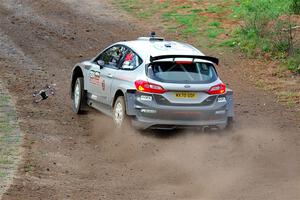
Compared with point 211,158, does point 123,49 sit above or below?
above

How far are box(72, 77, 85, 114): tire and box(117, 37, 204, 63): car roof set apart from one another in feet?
5.51

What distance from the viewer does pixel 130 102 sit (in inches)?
505

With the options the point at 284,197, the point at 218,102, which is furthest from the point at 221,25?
the point at 284,197

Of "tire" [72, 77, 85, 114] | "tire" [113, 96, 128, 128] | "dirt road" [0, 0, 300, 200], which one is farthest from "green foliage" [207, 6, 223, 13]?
"tire" [113, 96, 128, 128]

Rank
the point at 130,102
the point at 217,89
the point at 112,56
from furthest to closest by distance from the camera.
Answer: the point at 112,56 < the point at 217,89 < the point at 130,102

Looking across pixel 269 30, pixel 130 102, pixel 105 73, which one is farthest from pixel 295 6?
pixel 130 102

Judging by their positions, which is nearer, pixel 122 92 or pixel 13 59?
pixel 122 92

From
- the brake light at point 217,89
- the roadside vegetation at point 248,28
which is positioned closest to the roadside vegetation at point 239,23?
the roadside vegetation at point 248,28

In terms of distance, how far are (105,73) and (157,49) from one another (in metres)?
1.30

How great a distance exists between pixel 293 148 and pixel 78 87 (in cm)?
514

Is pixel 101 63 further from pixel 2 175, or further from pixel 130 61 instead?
pixel 2 175

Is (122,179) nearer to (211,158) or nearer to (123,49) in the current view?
(211,158)

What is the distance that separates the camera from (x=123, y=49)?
1402cm

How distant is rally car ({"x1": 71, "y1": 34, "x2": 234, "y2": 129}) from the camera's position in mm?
12711
